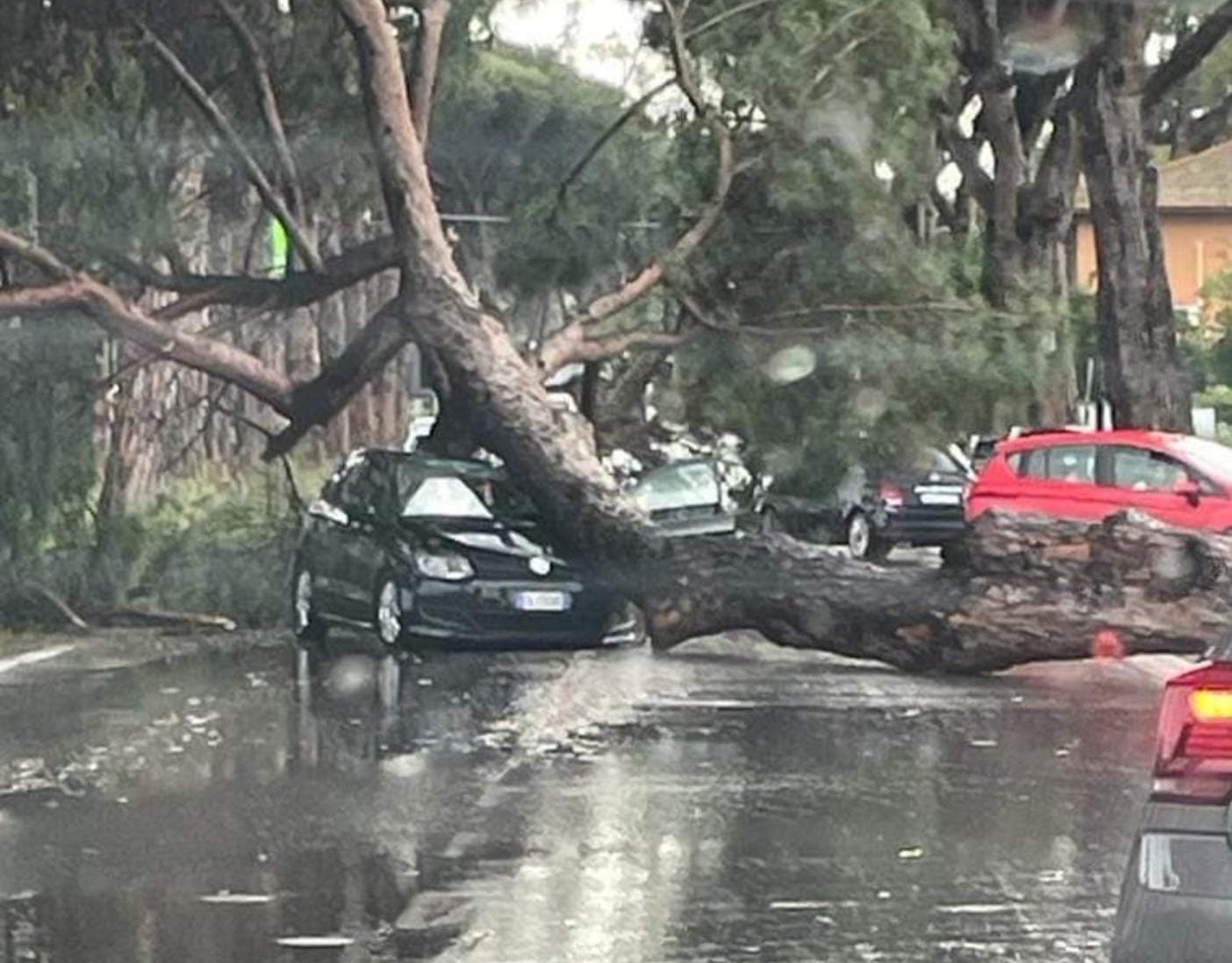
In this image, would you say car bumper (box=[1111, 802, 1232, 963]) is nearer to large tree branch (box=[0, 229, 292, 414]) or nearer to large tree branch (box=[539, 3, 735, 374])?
large tree branch (box=[0, 229, 292, 414])

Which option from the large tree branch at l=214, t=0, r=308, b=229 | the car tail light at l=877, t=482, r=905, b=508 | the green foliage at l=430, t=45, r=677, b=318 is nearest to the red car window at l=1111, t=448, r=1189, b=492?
the car tail light at l=877, t=482, r=905, b=508

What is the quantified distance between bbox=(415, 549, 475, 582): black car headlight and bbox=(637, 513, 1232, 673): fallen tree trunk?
207cm

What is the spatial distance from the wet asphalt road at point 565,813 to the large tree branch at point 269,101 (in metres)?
5.62

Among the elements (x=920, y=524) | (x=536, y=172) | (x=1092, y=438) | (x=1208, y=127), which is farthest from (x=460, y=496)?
(x=1208, y=127)

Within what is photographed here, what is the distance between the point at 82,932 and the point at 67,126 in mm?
12218

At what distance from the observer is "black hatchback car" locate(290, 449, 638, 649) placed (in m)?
17.8

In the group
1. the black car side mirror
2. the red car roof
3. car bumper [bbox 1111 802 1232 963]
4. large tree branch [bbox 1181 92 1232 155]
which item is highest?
large tree branch [bbox 1181 92 1232 155]

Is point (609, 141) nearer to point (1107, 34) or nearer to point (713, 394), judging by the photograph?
point (713, 394)

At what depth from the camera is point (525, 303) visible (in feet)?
70.4

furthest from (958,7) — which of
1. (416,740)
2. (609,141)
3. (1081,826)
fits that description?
(1081,826)

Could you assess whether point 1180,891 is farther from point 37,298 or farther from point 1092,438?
point 1092,438

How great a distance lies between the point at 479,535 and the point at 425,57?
444 cm

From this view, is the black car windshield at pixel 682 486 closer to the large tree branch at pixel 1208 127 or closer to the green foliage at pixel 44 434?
the green foliage at pixel 44 434

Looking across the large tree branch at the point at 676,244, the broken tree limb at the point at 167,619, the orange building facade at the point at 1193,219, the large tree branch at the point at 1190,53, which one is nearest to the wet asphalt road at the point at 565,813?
the broken tree limb at the point at 167,619
